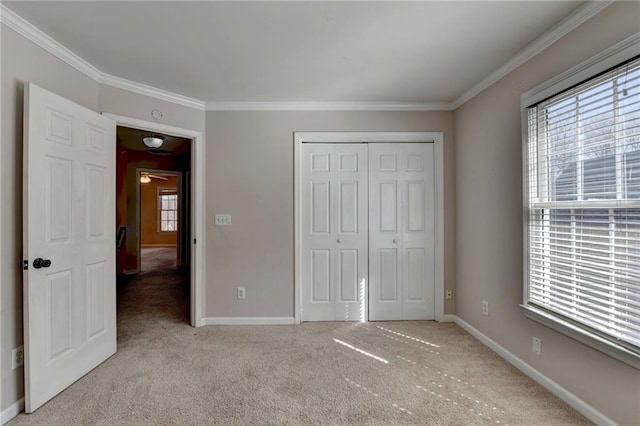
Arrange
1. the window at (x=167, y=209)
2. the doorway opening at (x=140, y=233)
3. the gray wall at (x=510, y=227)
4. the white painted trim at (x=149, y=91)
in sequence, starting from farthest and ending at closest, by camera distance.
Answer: the window at (x=167, y=209) < the doorway opening at (x=140, y=233) < the white painted trim at (x=149, y=91) < the gray wall at (x=510, y=227)

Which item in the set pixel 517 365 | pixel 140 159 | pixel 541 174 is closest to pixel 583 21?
pixel 541 174

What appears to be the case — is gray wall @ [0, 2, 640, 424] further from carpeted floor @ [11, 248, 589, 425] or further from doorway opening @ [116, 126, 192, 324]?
doorway opening @ [116, 126, 192, 324]

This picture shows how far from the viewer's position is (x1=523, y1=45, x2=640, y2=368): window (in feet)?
4.83

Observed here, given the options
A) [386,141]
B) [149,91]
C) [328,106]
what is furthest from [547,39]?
[149,91]

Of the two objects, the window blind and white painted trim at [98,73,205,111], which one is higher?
white painted trim at [98,73,205,111]

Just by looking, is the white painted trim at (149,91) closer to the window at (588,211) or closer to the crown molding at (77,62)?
the crown molding at (77,62)

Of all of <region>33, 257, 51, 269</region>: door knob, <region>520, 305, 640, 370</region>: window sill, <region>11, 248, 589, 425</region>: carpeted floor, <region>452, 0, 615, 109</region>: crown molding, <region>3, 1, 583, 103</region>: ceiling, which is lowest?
<region>11, 248, 589, 425</region>: carpeted floor

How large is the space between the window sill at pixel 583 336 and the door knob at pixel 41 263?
3.27 meters

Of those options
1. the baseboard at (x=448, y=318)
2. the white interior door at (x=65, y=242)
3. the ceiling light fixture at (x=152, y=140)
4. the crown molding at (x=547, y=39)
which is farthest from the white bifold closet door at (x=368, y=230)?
the ceiling light fixture at (x=152, y=140)

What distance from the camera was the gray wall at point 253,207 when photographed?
3119 millimetres

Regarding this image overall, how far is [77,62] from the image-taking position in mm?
2191

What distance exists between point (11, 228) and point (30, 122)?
2.16 feet

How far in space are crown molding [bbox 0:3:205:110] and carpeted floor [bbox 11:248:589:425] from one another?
2.34 metres

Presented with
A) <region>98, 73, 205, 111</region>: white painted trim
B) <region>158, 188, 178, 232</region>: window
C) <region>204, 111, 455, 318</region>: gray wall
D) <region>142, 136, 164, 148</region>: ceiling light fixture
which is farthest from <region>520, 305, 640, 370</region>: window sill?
<region>158, 188, 178, 232</region>: window
